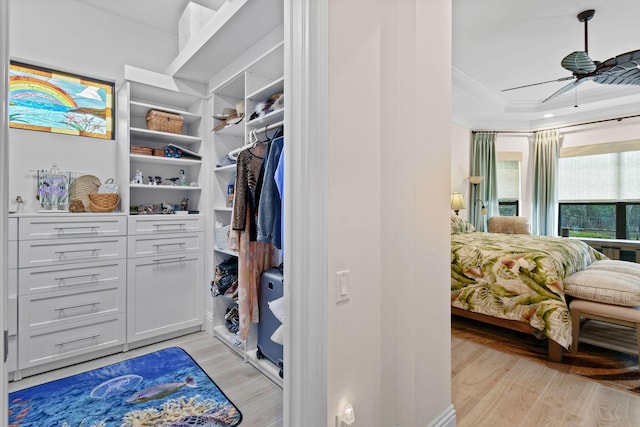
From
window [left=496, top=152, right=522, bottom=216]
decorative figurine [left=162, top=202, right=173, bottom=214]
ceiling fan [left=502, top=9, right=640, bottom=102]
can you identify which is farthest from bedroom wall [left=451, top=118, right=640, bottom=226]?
decorative figurine [left=162, top=202, right=173, bottom=214]

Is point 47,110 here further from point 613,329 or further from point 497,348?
point 613,329

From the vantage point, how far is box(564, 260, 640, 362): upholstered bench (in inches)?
89.7

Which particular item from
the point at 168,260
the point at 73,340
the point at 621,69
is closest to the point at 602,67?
the point at 621,69

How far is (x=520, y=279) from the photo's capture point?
106 inches

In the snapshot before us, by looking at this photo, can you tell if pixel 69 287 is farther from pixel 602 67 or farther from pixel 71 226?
pixel 602 67

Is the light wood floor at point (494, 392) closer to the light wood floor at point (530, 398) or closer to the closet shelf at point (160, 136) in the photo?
the light wood floor at point (530, 398)

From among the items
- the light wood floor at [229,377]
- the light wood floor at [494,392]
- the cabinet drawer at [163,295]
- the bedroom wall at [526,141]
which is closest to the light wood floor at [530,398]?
the light wood floor at [494,392]

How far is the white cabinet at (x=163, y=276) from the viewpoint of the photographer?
264 cm

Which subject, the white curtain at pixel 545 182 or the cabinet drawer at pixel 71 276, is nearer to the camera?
the cabinet drawer at pixel 71 276

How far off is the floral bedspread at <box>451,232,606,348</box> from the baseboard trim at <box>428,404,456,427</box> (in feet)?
4.34

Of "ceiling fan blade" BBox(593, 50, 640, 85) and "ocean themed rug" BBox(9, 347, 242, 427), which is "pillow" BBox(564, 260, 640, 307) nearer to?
"ceiling fan blade" BBox(593, 50, 640, 85)

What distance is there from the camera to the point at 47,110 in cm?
260

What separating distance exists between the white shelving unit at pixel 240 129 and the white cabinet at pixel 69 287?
30.8 inches

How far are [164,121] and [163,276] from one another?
1406 millimetres
